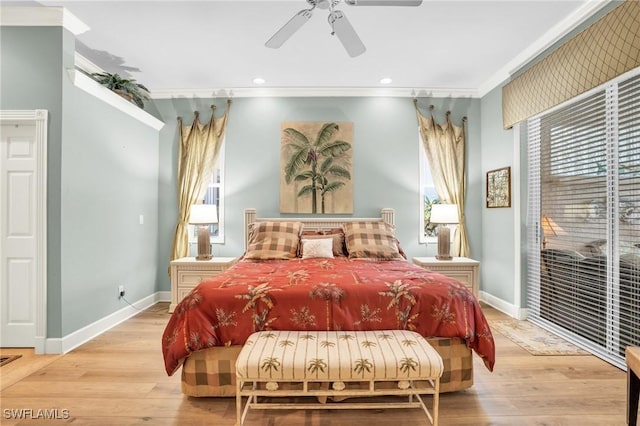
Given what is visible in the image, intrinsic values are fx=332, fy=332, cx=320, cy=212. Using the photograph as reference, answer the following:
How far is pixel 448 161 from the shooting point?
4504 mm

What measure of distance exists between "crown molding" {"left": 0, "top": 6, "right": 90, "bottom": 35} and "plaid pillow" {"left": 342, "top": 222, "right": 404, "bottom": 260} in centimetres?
328

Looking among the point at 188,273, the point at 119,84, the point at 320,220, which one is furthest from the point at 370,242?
the point at 119,84

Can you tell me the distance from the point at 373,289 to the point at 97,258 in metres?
2.84

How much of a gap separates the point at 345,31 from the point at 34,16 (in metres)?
→ 2.68

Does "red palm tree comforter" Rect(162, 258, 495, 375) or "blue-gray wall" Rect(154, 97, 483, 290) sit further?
"blue-gray wall" Rect(154, 97, 483, 290)

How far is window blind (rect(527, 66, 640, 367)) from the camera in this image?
2.55 m

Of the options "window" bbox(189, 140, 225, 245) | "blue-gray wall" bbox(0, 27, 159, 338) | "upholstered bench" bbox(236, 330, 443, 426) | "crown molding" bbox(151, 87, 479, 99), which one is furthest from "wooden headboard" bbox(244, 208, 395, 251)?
"upholstered bench" bbox(236, 330, 443, 426)

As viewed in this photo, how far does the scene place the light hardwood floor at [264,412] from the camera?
1.94 metres

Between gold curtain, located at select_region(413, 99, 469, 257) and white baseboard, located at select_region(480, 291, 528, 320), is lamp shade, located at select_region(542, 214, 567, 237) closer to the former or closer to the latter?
white baseboard, located at select_region(480, 291, 528, 320)

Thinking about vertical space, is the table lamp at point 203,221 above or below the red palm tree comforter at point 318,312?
above

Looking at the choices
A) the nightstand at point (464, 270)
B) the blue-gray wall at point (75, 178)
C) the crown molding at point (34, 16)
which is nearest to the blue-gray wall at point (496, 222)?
the nightstand at point (464, 270)

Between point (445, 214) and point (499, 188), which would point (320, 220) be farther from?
point (499, 188)

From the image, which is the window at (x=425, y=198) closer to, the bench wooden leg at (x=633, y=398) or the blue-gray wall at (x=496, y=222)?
the blue-gray wall at (x=496, y=222)

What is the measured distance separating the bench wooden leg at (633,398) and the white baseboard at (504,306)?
2.05 metres
